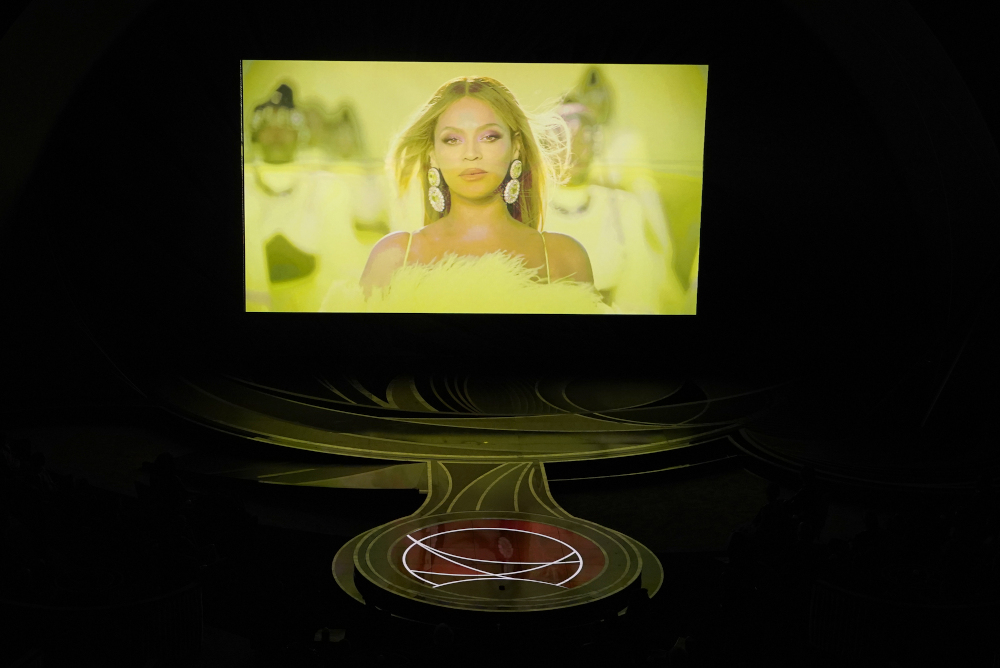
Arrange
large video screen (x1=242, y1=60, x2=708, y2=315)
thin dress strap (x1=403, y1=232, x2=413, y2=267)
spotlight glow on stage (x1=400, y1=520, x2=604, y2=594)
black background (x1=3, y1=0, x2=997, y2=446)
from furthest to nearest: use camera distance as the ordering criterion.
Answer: thin dress strap (x1=403, y1=232, x2=413, y2=267)
large video screen (x1=242, y1=60, x2=708, y2=315)
black background (x1=3, y1=0, x2=997, y2=446)
spotlight glow on stage (x1=400, y1=520, x2=604, y2=594)

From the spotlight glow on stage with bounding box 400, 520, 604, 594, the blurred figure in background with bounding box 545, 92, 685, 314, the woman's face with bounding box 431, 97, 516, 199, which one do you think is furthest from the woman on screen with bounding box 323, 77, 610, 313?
the spotlight glow on stage with bounding box 400, 520, 604, 594

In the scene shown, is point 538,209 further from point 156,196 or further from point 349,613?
point 349,613

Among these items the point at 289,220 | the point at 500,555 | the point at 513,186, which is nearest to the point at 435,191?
the point at 513,186

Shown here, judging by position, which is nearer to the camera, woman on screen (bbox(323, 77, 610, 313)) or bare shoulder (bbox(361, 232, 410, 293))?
woman on screen (bbox(323, 77, 610, 313))

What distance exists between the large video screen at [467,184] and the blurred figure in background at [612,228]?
1 cm

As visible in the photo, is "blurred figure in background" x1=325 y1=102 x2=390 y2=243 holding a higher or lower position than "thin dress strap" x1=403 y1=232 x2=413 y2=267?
higher

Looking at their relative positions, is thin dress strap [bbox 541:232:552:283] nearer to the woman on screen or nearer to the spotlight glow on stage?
the woman on screen

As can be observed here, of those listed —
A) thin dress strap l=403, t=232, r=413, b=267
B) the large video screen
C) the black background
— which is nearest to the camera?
the black background

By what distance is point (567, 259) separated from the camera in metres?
8.00

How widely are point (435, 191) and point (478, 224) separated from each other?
1.43 ft

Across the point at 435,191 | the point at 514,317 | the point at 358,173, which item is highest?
the point at 358,173

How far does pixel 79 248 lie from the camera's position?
7938mm

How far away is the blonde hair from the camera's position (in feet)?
25.6

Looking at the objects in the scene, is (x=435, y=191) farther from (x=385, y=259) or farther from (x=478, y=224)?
(x=385, y=259)
